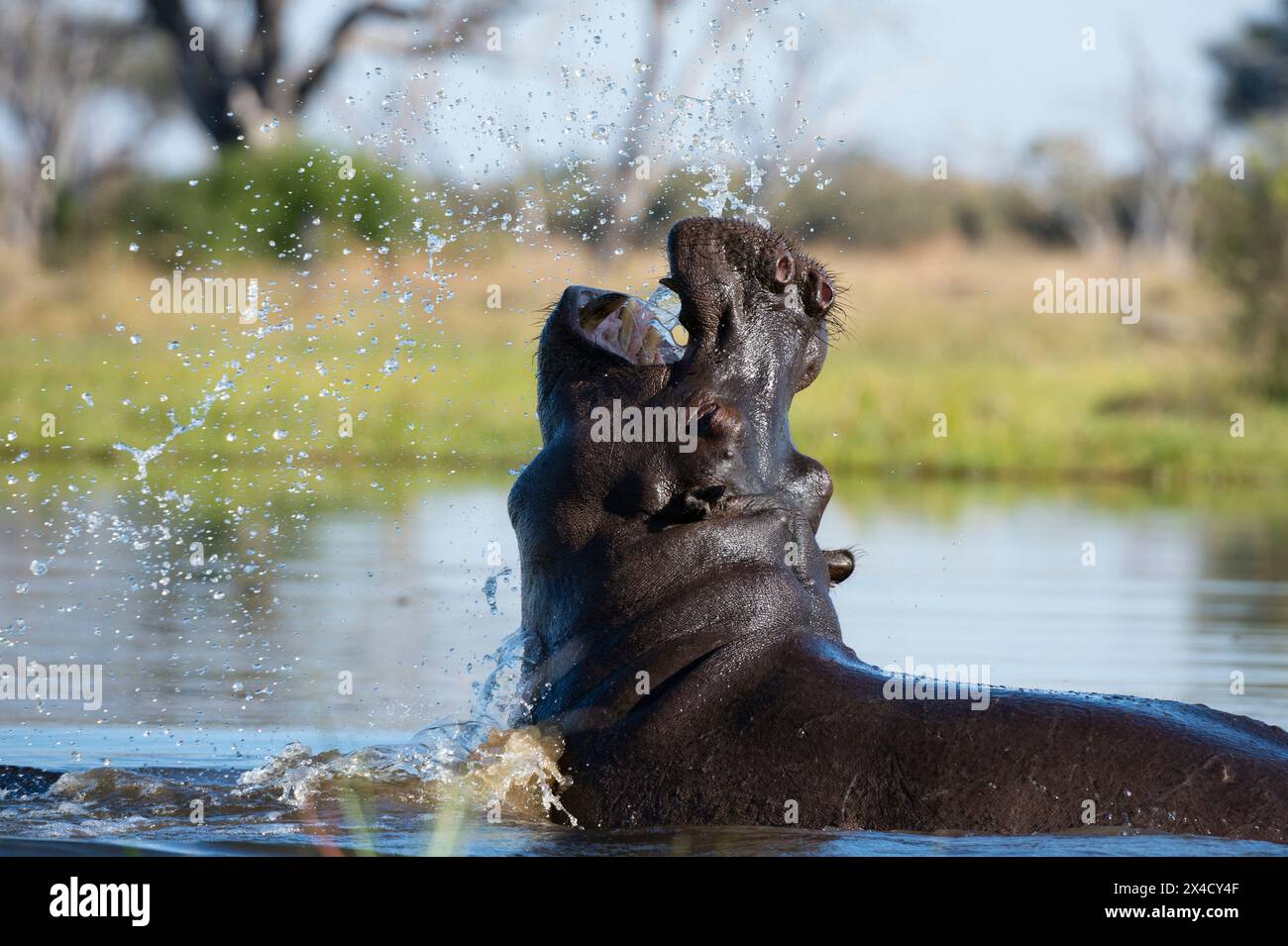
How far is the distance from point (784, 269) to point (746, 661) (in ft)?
3.81

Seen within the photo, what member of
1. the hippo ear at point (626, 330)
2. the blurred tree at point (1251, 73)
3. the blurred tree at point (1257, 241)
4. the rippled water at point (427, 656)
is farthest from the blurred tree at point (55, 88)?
the hippo ear at point (626, 330)

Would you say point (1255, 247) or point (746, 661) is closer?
point (746, 661)

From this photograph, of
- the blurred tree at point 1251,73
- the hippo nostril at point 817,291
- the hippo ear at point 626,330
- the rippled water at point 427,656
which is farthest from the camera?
the blurred tree at point 1251,73

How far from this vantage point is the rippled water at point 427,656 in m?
5.63

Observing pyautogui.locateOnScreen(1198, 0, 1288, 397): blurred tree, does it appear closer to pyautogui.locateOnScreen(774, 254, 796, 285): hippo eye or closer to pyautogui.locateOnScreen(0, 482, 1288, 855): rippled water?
pyautogui.locateOnScreen(0, 482, 1288, 855): rippled water

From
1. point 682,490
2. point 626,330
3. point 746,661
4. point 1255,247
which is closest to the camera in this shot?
point 746,661

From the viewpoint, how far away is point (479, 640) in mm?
10094

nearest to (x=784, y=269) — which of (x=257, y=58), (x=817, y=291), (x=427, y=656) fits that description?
(x=817, y=291)

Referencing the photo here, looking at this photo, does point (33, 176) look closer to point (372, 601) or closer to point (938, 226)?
point (938, 226)

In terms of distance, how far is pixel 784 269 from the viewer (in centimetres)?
587

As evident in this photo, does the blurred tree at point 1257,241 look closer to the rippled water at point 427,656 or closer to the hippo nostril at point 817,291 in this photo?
the rippled water at point 427,656

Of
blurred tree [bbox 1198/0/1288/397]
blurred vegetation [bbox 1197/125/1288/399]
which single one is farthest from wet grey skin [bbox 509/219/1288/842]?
blurred vegetation [bbox 1197/125/1288/399]

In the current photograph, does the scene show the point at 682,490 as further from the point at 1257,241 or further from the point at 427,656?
the point at 1257,241

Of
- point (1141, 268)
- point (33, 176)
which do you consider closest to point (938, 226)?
point (1141, 268)
